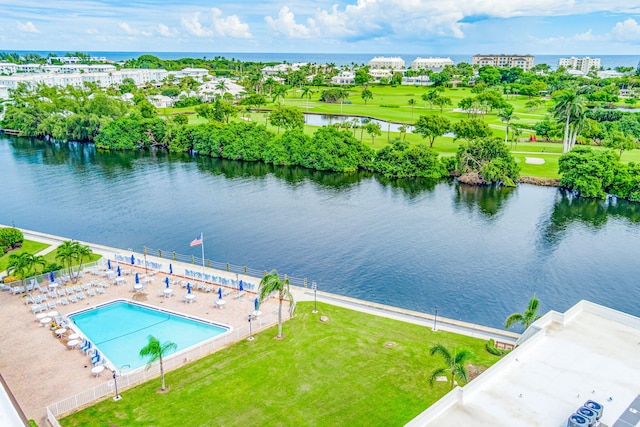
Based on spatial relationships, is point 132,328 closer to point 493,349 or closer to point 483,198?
point 493,349

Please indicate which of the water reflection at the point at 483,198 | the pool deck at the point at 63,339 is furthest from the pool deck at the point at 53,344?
the water reflection at the point at 483,198

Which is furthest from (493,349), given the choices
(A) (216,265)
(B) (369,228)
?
(B) (369,228)

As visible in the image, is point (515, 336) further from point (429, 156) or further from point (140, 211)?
point (429, 156)

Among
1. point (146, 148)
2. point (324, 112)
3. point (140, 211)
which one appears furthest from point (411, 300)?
point (324, 112)

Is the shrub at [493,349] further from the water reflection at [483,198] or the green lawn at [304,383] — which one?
the water reflection at [483,198]

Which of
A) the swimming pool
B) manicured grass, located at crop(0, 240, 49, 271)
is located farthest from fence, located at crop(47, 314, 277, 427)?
manicured grass, located at crop(0, 240, 49, 271)

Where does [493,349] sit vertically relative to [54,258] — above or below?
below

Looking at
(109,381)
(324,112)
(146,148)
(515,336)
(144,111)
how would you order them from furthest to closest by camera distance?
(324,112)
(144,111)
(146,148)
(515,336)
(109,381)
